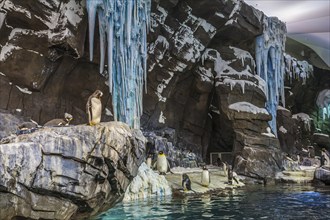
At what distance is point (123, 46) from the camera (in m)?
15.5

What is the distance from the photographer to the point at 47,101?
16.8 meters

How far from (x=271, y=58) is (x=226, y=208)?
16320mm

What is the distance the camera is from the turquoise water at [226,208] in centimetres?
823

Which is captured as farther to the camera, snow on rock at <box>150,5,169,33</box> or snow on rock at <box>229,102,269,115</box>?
snow on rock at <box>229,102,269,115</box>

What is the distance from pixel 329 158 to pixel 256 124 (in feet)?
17.0

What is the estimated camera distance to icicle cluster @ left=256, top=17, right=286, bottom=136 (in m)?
22.9

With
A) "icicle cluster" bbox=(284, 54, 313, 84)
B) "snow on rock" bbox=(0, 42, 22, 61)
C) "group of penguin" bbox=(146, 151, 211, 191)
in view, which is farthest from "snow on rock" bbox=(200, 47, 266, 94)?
"snow on rock" bbox=(0, 42, 22, 61)

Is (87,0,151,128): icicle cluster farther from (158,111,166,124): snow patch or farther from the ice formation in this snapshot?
the ice formation

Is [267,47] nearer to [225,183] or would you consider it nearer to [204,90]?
[204,90]

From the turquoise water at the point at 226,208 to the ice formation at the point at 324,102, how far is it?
22.9 metres

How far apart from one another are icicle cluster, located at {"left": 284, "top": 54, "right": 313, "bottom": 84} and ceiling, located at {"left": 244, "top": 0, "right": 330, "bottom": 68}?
221cm

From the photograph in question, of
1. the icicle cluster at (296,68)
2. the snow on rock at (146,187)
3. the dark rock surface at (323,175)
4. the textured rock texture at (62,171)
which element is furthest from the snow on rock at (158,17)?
the icicle cluster at (296,68)

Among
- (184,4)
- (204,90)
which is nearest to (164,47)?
(184,4)

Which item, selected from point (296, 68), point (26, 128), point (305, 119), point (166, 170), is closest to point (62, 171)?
point (26, 128)
